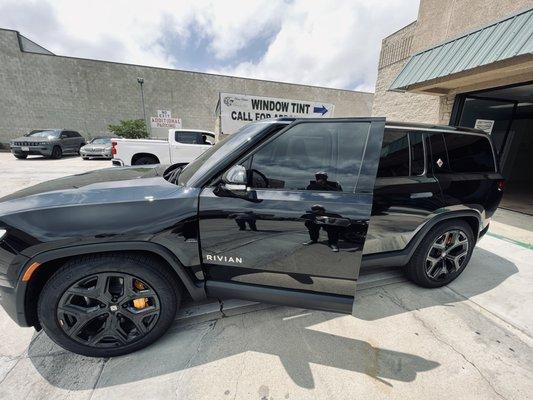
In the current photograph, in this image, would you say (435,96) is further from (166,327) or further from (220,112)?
(220,112)

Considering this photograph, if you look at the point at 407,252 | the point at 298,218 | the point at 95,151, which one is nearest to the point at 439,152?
the point at 407,252

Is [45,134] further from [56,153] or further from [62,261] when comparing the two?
[62,261]

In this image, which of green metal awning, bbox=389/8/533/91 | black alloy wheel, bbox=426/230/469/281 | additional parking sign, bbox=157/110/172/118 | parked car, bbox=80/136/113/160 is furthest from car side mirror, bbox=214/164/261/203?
additional parking sign, bbox=157/110/172/118

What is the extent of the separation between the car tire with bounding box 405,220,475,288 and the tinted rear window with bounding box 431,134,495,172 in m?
0.60

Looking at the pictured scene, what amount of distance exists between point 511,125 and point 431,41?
4.47m

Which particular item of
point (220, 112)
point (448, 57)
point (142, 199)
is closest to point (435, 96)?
point (448, 57)

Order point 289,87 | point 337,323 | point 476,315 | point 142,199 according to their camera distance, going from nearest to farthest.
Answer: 1. point 142,199
2. point 337,323
3. point 476,315
4. point 289,87

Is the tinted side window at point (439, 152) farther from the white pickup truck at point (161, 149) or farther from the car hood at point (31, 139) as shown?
the car hood at point (31, 139)

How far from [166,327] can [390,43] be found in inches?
409

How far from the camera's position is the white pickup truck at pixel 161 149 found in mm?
8219

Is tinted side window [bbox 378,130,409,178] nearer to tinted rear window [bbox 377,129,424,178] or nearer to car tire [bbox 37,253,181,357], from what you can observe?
tinted rear window [bbox 377,129,424,178]

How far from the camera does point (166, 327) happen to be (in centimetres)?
198

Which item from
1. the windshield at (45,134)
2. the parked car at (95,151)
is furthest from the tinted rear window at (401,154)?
the windshield at (45,134)

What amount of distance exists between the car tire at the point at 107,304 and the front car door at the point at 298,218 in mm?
396
